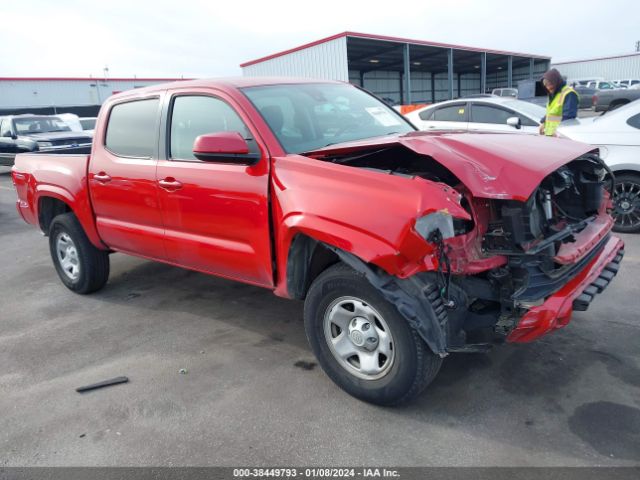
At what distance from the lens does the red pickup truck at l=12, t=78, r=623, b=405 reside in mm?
2619

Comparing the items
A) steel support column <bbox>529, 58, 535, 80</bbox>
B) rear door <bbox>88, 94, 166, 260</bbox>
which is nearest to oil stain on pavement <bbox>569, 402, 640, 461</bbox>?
rear door <bbox>88, 94, 166, 260</bbox>

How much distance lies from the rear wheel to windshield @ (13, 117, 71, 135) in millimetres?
14359

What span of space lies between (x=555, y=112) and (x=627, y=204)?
1.77m

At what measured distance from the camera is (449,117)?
9641 millimetres

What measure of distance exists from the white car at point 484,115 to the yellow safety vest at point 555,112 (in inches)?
53.2

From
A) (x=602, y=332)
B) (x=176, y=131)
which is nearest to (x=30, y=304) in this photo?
(x=176, y=131)

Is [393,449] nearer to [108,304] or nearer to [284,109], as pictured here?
[284,109]

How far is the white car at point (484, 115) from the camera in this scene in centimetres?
884

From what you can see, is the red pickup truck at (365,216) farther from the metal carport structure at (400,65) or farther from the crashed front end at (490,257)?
the metal carport structure at (400,65)

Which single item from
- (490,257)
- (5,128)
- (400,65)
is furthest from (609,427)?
(400,65)

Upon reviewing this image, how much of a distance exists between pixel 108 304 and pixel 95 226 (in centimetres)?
78

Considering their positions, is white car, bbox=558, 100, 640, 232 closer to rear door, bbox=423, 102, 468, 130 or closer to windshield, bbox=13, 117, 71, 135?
rear door, bbox=423, 102, 468, 130

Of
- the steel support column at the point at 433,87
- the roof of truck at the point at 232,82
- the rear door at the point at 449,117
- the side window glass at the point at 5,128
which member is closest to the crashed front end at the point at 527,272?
the roof of truck at the point at 232,82

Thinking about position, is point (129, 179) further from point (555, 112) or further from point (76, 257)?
point (555, 112)
